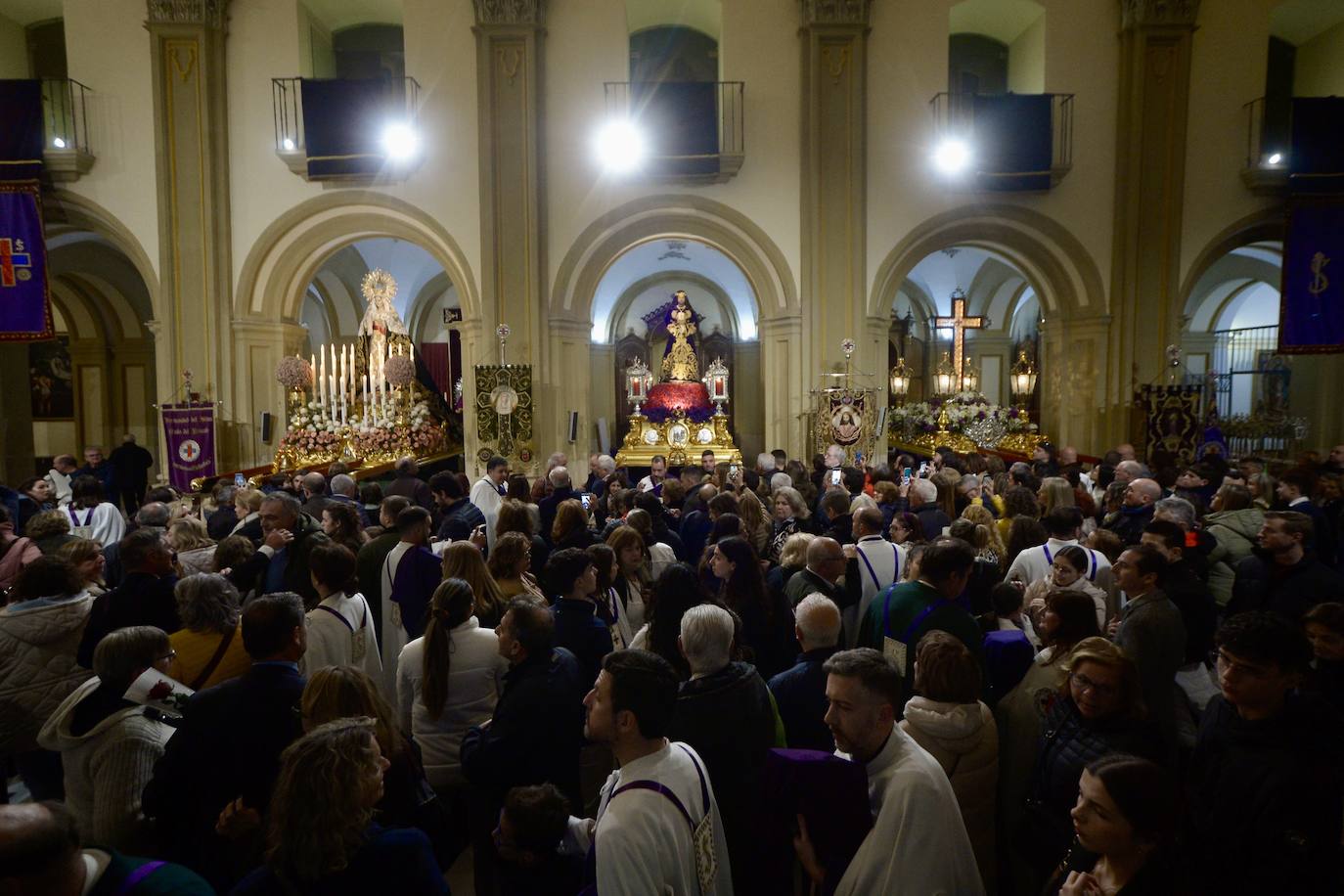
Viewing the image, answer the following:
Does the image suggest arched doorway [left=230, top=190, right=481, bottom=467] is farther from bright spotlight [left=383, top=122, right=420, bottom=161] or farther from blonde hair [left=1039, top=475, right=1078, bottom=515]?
blonde hair [left=1039, top=475, right=1078, bottom=515]

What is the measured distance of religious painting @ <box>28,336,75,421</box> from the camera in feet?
52.2

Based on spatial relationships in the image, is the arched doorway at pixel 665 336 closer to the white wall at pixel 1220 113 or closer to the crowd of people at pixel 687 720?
the white wall at pixel 1220 113

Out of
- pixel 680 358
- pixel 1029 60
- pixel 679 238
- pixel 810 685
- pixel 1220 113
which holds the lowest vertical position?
pixel 810 685

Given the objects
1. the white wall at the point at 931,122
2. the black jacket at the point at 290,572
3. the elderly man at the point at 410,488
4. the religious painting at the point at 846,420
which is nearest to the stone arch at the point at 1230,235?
the white wall at the point at 931,122

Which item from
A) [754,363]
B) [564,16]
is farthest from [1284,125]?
[564,16]

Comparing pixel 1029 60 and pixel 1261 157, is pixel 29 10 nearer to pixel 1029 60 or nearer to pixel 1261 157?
pixel 1029 60

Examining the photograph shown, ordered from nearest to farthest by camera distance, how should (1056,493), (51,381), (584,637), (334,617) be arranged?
1. (584,637)
2. (334,617)
3. (1056,493)
4. (51,381)

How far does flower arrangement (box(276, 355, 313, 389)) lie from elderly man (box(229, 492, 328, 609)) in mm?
7951

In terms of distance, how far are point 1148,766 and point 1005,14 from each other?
13963 mm

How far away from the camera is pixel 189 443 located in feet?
37.1

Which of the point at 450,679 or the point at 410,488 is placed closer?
the point at 450,679

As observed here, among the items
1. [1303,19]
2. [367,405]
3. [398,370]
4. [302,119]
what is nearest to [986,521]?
[398,370]

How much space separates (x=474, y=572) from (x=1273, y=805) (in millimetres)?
3060

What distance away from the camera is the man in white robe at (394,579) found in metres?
4.42
